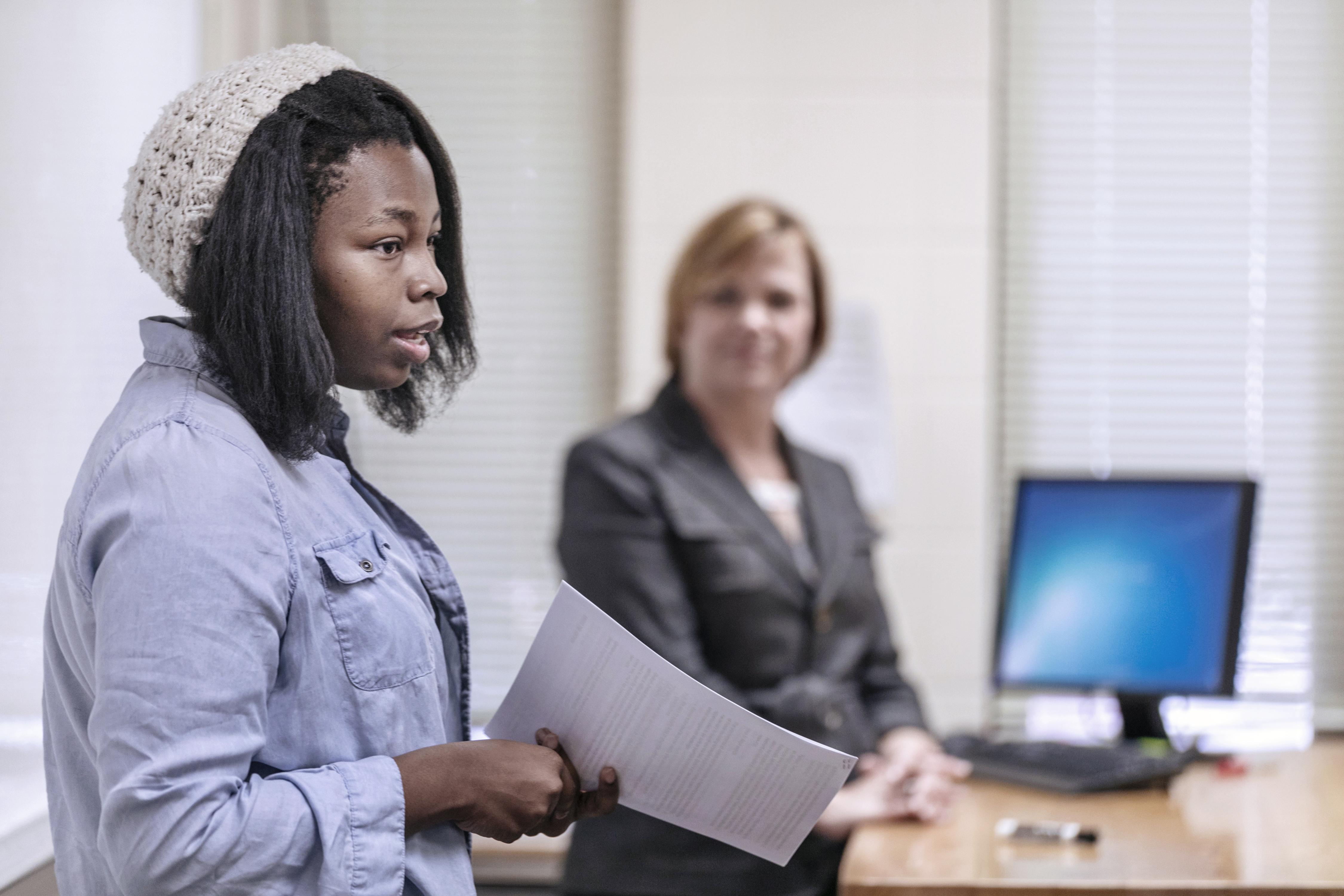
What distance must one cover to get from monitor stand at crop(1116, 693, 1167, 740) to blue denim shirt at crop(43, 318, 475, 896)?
1.53m

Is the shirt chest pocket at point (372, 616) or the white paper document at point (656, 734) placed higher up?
the shirt chest pocket at point (372, 616)

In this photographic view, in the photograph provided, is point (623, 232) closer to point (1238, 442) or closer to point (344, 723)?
point (1238, 442)

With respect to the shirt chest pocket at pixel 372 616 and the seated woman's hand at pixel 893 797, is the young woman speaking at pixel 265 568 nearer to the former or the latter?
the shirt chest pocket at pixel 372 616

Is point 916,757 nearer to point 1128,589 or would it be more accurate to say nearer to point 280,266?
point 1128,589

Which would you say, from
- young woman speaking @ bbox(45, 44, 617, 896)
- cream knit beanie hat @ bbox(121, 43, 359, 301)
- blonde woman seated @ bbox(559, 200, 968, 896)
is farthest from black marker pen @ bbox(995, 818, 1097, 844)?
cream knit beanie hat @ bbox(121, 43, 359, 301)

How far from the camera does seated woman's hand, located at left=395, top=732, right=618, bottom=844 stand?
0.77 meters

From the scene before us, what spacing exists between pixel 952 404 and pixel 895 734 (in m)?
0.85

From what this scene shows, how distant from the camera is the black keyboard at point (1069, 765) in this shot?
1749mm

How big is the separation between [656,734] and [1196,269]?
2.16 metres

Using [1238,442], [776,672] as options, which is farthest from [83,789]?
[1238,442]

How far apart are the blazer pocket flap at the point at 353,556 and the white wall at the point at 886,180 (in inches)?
67.9

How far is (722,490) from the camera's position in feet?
6.23

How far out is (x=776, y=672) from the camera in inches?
72.6


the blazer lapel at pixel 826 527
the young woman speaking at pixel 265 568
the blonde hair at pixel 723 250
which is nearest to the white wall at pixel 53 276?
the young woman speaking at pixel 265 568
